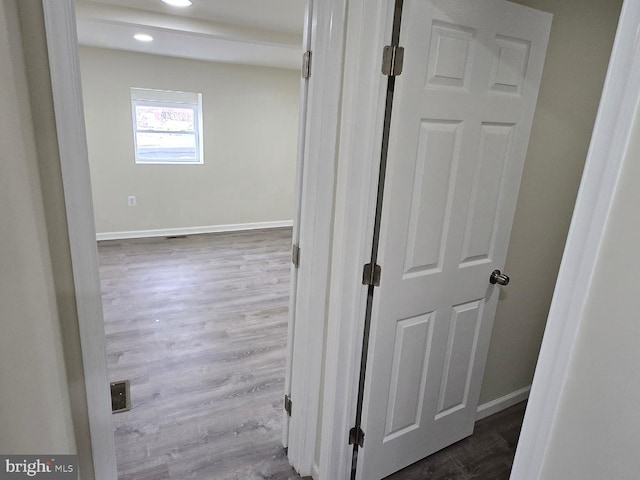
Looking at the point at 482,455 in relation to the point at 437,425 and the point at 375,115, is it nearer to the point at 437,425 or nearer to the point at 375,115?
the point at 437,425

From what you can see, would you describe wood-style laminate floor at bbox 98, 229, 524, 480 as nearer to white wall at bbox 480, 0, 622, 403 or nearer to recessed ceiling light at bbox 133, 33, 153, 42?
white wall at bbox 480, 0, 622, 403

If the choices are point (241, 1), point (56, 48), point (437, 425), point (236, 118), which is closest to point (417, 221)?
point (437, 425)

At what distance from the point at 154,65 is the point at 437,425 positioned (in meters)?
4.77

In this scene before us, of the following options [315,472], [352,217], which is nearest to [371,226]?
[352,217]

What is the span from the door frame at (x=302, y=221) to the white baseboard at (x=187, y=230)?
13.2ft

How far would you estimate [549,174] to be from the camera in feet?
6.23

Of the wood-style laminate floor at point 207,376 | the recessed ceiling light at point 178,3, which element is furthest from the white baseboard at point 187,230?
the recessed ceiling light at point 178,3

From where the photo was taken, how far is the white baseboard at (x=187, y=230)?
4941 millimetres

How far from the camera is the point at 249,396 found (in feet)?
7.55

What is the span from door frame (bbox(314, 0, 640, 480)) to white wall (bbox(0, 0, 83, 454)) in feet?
2.82

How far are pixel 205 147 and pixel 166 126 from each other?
54cm

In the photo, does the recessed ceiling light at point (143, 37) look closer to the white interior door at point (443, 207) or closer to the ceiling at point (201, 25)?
the ceiling at point (201, 25)

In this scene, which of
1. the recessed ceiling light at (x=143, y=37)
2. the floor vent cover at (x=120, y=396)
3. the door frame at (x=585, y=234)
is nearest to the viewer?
the door frame at (x=585, y=234)

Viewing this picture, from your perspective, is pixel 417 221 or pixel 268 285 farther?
pixel 268 285
